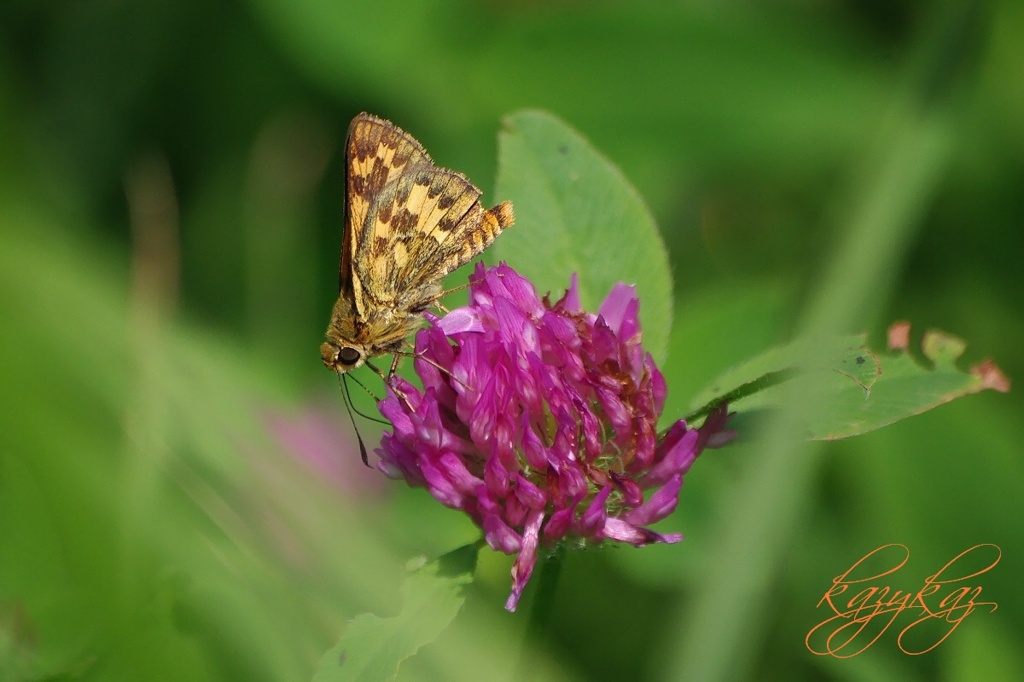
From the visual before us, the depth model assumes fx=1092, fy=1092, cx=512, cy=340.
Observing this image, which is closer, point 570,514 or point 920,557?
point 570,514

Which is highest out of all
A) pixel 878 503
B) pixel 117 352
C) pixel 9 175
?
pixel 9 175

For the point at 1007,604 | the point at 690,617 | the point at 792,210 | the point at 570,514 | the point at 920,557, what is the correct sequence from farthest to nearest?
the point at 792,210 → the point at 920,557 → the point at 1007,604 → the point at 570,514 → the point at 690,617

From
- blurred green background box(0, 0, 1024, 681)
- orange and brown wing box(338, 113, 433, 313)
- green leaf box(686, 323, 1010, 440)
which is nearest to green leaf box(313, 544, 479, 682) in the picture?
blurred green background box(0, 0, 1024, 681)

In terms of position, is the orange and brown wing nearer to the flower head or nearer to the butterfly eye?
the butterfly eye

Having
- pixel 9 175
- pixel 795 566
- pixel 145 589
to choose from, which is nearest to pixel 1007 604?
pixel 795 566

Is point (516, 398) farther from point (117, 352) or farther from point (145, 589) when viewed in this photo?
point (117, 352)

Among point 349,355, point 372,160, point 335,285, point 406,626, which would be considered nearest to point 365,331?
point 349,355

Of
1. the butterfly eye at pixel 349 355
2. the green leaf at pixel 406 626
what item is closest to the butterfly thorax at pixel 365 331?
the butterfly eye at pixel 349 355

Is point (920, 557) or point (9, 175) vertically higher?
point (9, 175)

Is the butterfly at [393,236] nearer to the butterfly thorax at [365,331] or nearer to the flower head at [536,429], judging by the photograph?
the butterfly thorax at [365,331]
